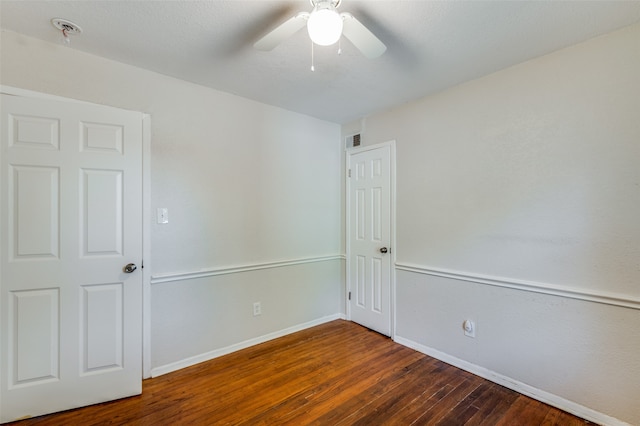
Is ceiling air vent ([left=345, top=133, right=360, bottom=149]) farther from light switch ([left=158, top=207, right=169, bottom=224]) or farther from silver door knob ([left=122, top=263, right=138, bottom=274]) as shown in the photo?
silver door knob ([left=122, top=263, right=138, bottom=274])

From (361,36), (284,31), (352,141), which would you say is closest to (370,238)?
(352,141)

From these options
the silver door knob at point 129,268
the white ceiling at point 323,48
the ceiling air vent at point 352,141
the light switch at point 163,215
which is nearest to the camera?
the white ceiling at point 323,48

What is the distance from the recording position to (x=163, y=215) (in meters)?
2.30

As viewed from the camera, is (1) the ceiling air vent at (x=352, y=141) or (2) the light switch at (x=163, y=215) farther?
→ (1) the ceiling air vent at (x=352, y=141)

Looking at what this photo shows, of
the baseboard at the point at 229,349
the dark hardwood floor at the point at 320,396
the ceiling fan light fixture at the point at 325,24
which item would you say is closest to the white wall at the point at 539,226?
the dark hardwood floor at the point at 320,396

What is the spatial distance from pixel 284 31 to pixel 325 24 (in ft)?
0.98

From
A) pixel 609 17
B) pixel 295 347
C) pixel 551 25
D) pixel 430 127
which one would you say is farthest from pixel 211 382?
pixel 609 17

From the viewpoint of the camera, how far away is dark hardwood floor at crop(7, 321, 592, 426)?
1.79 m

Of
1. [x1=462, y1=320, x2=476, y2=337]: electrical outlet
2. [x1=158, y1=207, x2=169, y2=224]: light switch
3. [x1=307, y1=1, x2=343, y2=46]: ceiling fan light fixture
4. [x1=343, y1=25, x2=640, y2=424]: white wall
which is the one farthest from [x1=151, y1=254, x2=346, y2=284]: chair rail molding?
[x1=307, y1=1, x2=343, y2=46]: ceiling fan light fixture

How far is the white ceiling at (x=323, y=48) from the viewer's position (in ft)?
5.06

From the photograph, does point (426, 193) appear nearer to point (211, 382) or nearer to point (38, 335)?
point (211, 382)

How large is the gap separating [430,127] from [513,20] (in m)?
1.09

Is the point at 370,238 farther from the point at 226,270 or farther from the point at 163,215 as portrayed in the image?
Result: the point at 163,215

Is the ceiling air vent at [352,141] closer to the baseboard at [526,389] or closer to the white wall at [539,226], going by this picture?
the white wall at [539,226]
